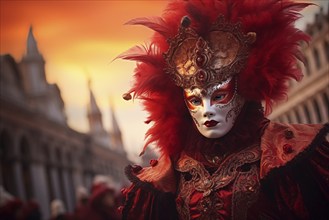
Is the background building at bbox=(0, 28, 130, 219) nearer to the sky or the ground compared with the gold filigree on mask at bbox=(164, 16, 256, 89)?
nearer to the ground

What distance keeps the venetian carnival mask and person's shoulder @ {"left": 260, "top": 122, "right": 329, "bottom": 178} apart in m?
0.25

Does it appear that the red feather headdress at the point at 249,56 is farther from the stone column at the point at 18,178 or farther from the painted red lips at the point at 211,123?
the stone column at the point at 18,178

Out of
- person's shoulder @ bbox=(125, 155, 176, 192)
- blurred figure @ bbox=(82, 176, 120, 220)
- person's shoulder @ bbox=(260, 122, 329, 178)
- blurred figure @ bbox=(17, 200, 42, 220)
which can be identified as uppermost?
person's shoulder @ bbox=(260, 122, 329, 178)

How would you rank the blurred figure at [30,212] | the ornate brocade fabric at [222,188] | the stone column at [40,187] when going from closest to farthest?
1. the ornate brocade fabric at [222,188]
2. the blurred figure at [30,212]
3. the stone column at [40,187]

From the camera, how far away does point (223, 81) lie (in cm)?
321

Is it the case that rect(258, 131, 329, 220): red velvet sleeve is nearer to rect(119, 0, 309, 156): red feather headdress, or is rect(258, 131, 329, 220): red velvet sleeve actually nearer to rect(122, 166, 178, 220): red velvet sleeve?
rect(119, 0, 309, 156): red feather headdress

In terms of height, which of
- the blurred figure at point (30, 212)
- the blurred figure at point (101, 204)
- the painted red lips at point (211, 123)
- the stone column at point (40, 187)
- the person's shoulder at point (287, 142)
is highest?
the painted red lips at point (211, 123)

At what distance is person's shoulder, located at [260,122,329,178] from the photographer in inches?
117

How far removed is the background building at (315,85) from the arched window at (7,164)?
1561 centimetres

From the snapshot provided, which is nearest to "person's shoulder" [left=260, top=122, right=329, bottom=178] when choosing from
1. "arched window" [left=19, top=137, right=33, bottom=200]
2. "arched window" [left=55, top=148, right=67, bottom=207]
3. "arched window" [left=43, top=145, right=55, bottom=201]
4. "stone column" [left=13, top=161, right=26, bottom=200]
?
"stone column" [left=13, top=161, right=26, bottom=200]

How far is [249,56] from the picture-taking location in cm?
321

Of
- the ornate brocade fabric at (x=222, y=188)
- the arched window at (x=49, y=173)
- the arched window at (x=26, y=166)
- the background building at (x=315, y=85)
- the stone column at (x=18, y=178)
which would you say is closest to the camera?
the ornate brocade fabric at (x=222, y=188)

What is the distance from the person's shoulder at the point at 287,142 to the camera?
2969 mm

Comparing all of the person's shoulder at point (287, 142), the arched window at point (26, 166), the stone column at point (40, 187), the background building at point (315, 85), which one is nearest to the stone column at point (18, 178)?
the arched window at point (26, 166)
